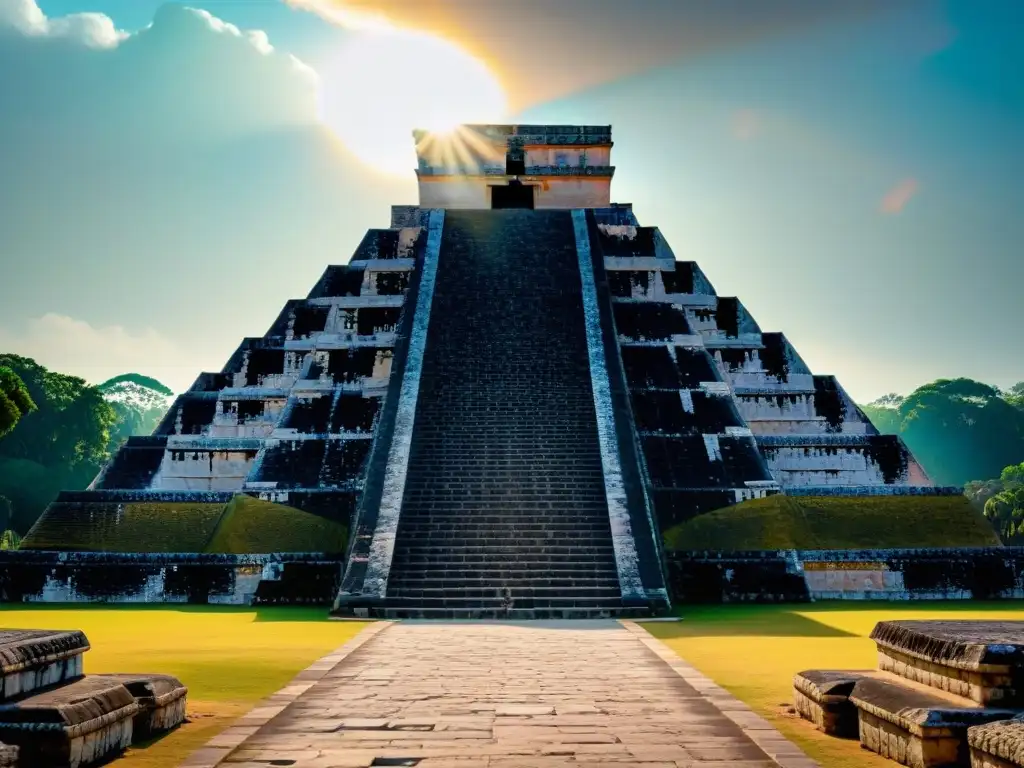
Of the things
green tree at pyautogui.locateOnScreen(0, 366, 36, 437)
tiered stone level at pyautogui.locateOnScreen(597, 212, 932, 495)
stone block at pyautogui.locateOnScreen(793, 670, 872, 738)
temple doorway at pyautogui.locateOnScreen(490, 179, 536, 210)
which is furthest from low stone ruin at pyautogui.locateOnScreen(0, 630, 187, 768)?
temple doorway at pyautogui.locateOnScreen(490, 179, 536, 210)

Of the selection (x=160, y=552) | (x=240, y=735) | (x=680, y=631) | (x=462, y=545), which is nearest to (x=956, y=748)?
(x=240, y=735)

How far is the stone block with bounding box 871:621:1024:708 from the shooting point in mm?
3756

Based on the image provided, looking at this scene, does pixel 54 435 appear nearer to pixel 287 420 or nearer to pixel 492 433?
pixel 287 420

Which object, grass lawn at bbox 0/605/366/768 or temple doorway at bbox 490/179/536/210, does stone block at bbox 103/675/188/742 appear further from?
temple doorway at bbox 490/179/536/210

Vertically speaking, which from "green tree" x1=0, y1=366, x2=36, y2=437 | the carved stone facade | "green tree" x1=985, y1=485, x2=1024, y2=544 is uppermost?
the carved stone facade

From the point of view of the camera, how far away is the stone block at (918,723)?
12.1 ft

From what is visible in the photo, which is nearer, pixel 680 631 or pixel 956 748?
pixel 956 748

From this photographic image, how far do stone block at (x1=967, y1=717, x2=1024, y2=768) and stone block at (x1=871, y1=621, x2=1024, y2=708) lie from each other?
0.24m

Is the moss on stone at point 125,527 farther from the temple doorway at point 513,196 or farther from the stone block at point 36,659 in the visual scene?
the temple doorway at point 513,196

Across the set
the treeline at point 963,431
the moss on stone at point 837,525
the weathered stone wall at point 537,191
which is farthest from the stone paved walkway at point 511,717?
the treeline at point 963,431

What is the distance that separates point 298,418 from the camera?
48.2 ft

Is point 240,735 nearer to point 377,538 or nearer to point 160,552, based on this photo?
point 377,538

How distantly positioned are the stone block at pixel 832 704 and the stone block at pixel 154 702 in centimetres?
304

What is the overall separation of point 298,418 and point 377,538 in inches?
176
